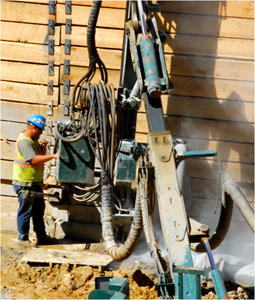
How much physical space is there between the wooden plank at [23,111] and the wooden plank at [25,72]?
1.29 feet

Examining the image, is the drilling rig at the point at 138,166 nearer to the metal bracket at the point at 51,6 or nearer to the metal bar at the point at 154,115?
the metal bar at the point at 154,115

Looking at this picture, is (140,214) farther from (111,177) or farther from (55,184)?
(55,184)

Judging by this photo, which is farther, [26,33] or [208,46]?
[26,33]

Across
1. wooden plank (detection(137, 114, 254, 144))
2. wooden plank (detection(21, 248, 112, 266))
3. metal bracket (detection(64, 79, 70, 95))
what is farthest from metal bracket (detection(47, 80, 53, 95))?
wooden plank (detection(21, 248, 112, 266))

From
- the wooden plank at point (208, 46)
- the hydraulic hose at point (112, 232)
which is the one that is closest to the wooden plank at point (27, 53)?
the wooden plank at point (208, 46)

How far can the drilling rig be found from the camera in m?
3.05

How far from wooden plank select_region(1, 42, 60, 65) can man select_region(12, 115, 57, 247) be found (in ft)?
3.48

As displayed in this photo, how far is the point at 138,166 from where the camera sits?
12.6 feet

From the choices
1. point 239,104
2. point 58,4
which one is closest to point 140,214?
point 239,104

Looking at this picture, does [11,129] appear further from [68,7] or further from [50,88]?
[68,7]

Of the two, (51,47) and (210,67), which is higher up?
(51,47)

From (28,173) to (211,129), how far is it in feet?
9.63

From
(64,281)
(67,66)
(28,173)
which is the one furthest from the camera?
(67,66)

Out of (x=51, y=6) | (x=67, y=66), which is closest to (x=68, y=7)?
(x=51, y=6)
